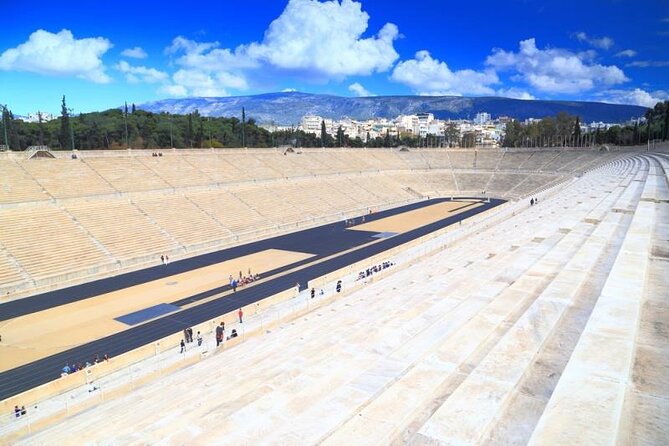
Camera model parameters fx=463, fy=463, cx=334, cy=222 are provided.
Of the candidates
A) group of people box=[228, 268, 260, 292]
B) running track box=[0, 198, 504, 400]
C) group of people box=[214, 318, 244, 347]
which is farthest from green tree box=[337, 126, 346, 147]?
group of people box=[214, 318, 244, 347]

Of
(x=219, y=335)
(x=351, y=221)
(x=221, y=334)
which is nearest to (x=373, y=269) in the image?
(x=221, y=334)

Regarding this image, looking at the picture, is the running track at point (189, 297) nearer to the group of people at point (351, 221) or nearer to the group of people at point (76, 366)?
the group of people at point (76, 366)

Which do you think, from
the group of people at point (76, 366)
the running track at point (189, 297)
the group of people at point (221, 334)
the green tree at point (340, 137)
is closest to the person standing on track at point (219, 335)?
the group of people at point (221, 334)

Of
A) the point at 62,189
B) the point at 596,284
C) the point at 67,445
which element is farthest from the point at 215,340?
the point at 62,189

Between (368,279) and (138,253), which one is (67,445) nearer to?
(368,279)

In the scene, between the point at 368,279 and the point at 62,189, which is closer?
the point at 368,279

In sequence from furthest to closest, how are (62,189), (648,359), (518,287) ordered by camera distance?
1. (62,189)
2. (518,287)
3. (648,359)

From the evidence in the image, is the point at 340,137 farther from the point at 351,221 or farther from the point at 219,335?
the point at 219,335

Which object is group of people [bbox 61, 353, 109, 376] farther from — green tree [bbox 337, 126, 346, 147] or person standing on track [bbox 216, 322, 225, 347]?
green tree [bbox 337, 126, 346, 147]
